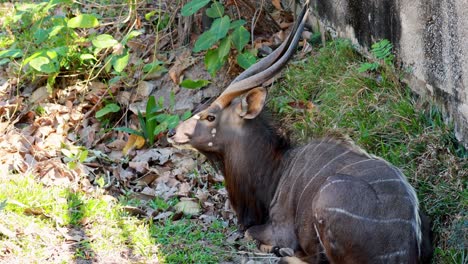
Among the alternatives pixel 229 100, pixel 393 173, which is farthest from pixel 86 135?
pixel 393 173

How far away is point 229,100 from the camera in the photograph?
6082mm

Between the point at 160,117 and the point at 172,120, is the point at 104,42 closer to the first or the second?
the point at 160,117

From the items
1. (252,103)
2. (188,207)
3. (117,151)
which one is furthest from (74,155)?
(252,103)

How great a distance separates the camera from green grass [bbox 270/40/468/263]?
5.23 m

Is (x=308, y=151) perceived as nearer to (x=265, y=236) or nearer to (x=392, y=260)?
(x=265, y=236)

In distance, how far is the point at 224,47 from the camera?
741cm

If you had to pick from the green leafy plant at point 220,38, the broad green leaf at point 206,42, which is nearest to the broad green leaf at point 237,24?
the green leafy plant at point 220,38

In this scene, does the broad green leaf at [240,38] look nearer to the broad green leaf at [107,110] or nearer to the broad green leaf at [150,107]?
the broad green leaf at [150,107]

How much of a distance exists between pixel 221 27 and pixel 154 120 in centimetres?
102

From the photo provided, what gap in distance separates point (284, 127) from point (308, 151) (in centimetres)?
36

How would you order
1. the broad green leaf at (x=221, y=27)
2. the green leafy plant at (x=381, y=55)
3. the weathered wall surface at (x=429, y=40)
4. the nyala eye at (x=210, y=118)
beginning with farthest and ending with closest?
the broad green leaf at (x=221, y=27), the green leafy plant at (x=381, y=55), the nyala eye at (x=210, y=118), the weathered wall surface at (x=429, y=40)

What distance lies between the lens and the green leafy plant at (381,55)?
20.9 ft

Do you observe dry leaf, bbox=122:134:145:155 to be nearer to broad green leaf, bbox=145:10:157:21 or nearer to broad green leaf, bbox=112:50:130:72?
broad green leaf, bbox=112:50:130:72

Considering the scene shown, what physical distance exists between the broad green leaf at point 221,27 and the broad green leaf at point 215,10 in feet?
0.37
